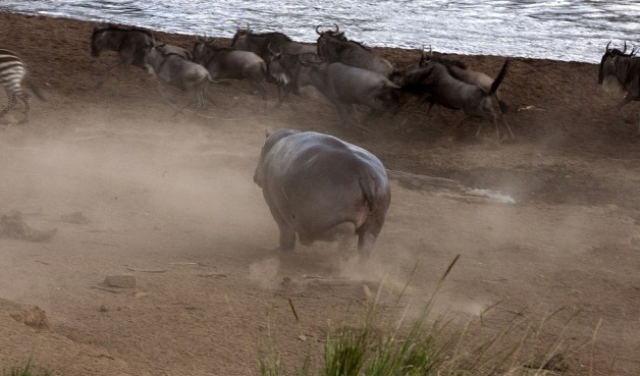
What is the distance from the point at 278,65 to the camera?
1431 cm

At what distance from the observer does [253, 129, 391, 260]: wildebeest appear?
303 inches

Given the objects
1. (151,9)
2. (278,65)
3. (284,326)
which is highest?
(284,326)

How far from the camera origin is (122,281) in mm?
7195

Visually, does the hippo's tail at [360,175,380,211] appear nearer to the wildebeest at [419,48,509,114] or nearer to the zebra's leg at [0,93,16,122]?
the wildebeest at [419,48,509,114]

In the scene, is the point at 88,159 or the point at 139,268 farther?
the point at 88,159

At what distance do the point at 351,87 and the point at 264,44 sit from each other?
248 centimetres

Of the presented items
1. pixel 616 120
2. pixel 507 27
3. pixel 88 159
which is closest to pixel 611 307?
pixel 88 159

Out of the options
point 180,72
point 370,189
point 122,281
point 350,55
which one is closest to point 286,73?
point 350,55

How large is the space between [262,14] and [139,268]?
1438 cm

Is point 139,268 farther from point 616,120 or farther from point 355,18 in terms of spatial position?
point 355,18

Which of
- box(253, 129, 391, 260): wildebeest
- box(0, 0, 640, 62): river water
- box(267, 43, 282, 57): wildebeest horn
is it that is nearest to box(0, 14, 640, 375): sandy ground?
box(253, 129, 391, 260): wildebeest

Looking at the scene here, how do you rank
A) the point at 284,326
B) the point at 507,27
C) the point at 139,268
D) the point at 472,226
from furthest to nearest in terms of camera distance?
1. the point at 507,27
2. the point at 472,226
3. the point at 139,268
4. the point at 284,326

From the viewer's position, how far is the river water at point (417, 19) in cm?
1911

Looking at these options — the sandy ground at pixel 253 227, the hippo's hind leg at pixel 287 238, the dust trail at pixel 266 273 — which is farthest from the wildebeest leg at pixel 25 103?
the dust trail at pixel 266 273
